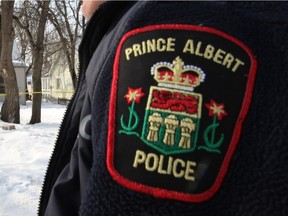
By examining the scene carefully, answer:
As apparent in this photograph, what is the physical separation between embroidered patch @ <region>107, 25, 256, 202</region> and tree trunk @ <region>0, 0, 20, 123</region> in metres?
10.4

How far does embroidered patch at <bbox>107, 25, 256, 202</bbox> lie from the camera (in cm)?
66

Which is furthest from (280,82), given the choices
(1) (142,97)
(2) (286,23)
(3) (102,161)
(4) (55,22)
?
(4) (55,22)

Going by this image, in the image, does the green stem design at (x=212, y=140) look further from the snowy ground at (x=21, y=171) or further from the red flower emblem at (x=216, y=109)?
the snowy ground at (x=21, y=171)

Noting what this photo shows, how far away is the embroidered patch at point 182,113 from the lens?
0.66 metres

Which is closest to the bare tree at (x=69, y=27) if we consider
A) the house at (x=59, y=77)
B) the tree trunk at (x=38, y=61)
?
the tree trunk at (x=38, y=61)

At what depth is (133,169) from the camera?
Result: 679mm

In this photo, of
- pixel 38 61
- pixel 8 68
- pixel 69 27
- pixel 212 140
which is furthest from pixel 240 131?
pixel 69 27

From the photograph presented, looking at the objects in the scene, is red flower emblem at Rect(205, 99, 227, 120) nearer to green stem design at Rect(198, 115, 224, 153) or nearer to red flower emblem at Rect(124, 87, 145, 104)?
green stem design at Rect(198, 115, 224, 153)

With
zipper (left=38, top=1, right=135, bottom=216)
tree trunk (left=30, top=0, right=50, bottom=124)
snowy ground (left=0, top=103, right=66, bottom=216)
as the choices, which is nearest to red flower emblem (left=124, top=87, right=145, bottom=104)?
zipper (left=38, top=1, right=135, bottom=216)

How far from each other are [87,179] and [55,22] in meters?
18.2

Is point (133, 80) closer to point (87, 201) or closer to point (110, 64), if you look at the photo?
point (110, 64)

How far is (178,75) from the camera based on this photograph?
26.5 inches

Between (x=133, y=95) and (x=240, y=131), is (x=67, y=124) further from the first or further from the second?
(x=240, y=131)

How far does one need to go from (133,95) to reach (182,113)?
0.10 meters
